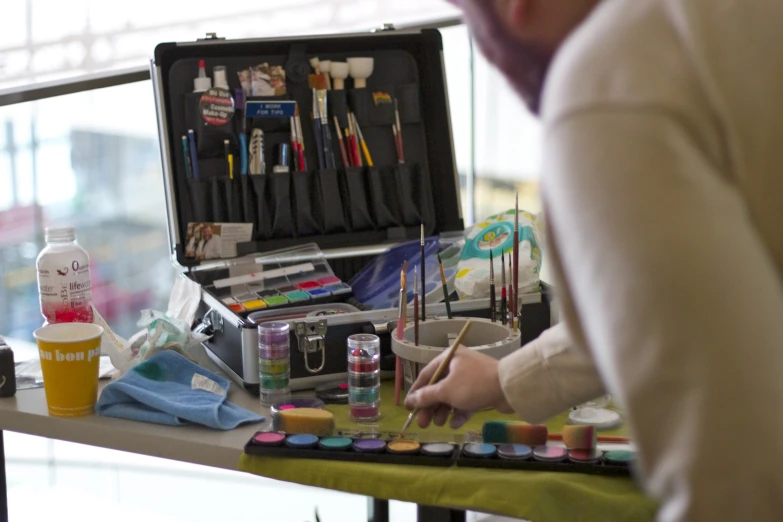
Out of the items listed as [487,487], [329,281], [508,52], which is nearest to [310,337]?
[329,281]

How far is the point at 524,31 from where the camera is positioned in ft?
2.02

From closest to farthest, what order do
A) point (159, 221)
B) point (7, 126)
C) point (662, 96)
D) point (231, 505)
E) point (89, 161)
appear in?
point (662, 96) → point (7, 126) → point (231, 505) → point (89, 161) → point (159, 221)

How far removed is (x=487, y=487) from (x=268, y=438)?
29 cm

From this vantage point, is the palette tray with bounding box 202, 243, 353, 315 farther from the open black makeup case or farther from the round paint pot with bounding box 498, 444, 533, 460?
the round paint pot with bounding box 498, 444, 533, 460

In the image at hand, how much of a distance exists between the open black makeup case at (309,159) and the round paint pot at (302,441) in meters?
0.43

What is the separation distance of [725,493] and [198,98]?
1.45m

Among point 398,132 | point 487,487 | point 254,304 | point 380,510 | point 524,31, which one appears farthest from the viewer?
point 398,132

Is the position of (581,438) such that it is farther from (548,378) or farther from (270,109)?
(270,109)

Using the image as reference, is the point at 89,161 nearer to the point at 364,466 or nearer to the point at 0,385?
the point at 0,385

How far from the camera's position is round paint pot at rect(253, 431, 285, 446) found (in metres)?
1.19

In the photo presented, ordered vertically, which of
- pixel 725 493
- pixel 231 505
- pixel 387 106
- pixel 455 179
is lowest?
pixel 231 505

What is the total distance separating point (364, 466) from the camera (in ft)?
3.78

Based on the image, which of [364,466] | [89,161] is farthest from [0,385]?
[89,161]

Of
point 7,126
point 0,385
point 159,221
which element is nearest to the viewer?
point 0,385
